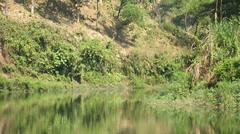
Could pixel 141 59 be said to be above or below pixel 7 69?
above

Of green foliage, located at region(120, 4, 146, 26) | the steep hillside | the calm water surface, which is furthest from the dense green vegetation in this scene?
the calm water surface

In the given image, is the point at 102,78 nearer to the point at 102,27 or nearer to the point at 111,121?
the point at 102,27

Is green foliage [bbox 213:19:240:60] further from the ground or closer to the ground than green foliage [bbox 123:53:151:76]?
further from the ground

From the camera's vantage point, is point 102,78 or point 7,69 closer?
point 7,69

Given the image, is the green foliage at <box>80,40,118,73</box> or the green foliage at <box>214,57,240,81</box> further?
the green foliage at <box>80,40,118,73</box>

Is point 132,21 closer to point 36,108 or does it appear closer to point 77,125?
point 36,108

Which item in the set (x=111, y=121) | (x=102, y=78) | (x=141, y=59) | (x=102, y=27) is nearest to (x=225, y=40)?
(x=111, y=121)

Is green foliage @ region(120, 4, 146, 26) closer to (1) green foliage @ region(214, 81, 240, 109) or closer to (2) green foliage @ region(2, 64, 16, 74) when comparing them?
(2) green foliage @ region(2, 64, 16, 74)

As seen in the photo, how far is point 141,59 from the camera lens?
3984 inches

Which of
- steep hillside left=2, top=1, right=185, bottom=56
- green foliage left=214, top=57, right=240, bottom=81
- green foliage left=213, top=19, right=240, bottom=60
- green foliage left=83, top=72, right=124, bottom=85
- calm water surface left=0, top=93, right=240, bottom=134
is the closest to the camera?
calm water surface left=0, top=93, right=240, bottom=134

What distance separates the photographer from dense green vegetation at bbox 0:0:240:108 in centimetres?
4553

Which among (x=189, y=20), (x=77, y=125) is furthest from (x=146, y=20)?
(x=77, y=125)

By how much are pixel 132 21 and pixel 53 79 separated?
100 ft

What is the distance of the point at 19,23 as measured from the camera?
283ft
